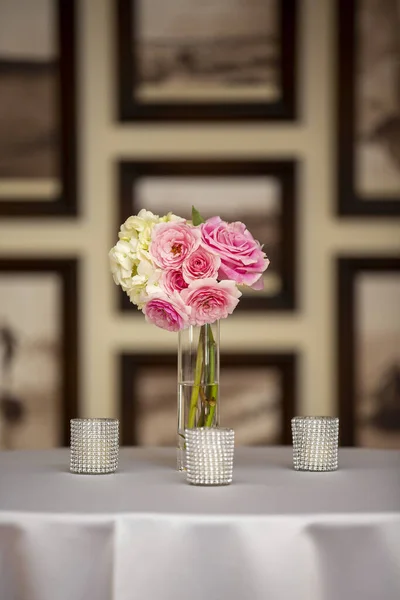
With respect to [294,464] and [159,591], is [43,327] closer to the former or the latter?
[294,464]

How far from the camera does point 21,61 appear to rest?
10.1 feet

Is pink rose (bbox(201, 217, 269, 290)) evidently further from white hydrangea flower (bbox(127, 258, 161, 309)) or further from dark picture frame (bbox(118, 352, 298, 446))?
dark picture frame (bbox(118, 352, 298, 446))

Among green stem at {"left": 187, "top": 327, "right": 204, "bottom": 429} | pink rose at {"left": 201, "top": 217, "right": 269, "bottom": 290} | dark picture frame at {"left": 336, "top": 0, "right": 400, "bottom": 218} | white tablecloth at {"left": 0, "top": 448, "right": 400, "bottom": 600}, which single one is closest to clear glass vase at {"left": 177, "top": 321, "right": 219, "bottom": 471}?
green stem at {"left": 187, "top": 327, "right": 204, "bottom": 429}

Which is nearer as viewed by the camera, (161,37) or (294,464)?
(294,464)

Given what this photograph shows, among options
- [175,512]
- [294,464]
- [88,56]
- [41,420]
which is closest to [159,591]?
[175,512]

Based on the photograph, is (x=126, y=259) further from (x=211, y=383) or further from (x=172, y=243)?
(x=211, y=383)

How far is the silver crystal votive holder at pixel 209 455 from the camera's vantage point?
1.53 meters

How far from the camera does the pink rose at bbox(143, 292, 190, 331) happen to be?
1648 mm

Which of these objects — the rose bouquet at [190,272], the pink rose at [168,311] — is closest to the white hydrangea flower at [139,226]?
the rose bouquet at [190,272]

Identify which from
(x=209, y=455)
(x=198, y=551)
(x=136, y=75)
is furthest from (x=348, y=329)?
(x=198, y=551)

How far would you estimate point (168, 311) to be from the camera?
1655mm

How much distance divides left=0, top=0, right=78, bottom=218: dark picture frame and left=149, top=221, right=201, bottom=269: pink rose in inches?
56.6

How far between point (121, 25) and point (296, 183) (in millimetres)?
715

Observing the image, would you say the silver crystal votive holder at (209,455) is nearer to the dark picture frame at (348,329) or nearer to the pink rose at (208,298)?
the pink rose at (208,298)
